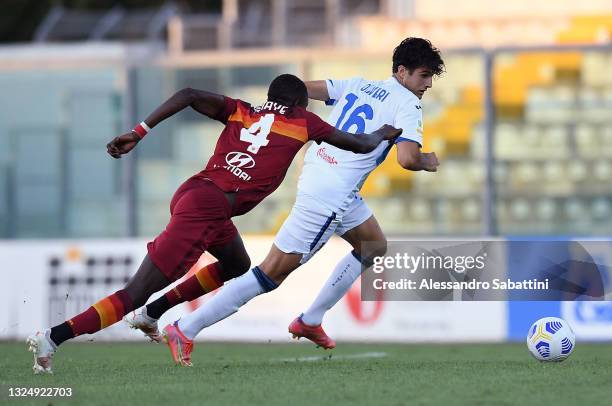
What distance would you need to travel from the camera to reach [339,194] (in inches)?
361

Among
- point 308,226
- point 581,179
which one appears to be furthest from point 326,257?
point 308,226

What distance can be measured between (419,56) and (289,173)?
699 centimetres

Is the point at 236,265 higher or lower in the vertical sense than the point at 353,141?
lower

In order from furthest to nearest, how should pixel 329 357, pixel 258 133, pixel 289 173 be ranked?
1. pixel 289 173
2. pixel 329 357
3. pixel 258 133

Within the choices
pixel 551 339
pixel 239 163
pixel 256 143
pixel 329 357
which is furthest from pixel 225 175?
pixel 329 357

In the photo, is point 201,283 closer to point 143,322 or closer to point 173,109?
point 143,322

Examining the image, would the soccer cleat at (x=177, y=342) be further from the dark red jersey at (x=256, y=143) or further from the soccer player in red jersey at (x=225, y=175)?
the dark red jersey at (x=256, y=143)

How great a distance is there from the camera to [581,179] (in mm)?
15914

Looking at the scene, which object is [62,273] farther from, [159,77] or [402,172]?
[402,172]

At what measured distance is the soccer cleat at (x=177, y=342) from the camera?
874 centimetres

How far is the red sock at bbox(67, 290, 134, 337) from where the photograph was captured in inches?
322

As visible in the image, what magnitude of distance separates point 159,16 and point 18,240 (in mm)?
8461

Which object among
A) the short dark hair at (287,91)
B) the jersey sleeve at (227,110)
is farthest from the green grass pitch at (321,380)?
the short dark hair at (287,91)

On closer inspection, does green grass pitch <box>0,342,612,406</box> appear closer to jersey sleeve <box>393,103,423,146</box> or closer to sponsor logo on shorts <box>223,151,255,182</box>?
sponsor logo on shorts <box>223,151,255,182</box>
